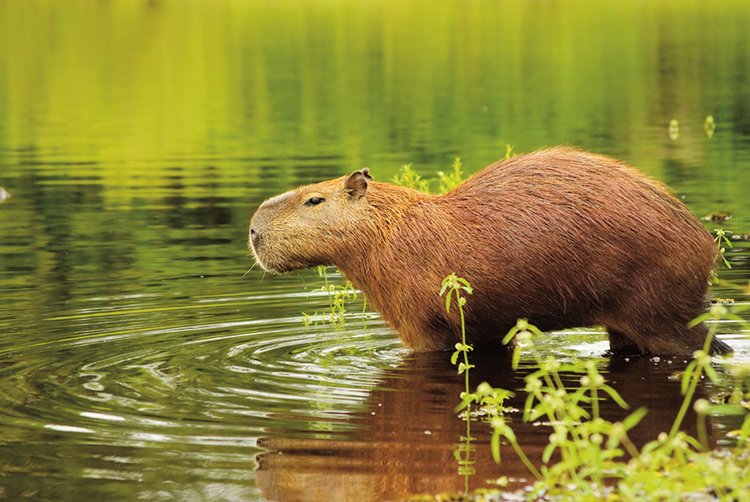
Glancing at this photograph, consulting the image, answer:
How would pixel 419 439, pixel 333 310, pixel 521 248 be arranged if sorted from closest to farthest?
pixel 419 439 < pixel 521 248 < pixel 333 310

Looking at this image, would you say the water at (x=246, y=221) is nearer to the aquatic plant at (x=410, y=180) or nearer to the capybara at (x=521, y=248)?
the capybara at (x=521, y=248)

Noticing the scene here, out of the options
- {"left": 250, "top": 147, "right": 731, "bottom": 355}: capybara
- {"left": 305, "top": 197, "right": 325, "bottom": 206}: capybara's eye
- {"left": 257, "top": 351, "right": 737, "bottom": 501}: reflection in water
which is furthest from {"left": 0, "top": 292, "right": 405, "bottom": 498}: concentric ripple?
{"left": 305, "top": 197, "right": 325, "bottom": 206}: capybara's eye

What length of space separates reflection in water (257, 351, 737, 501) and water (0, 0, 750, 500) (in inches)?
0.9

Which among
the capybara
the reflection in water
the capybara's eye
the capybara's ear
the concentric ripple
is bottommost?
the reflection in water

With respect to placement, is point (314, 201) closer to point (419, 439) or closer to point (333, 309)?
point (333, 309)

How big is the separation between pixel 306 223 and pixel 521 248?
146cm

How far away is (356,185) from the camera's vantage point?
9711 mm

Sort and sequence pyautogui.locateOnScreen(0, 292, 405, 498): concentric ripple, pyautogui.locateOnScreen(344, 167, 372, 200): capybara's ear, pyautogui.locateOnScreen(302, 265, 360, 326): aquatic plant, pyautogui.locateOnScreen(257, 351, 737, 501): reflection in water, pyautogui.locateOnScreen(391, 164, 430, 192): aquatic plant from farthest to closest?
pyautogui.locateOnScreen(391, 164, 430, 192): aquatic plant → pyautogui.locateOnScreen(302, 265, 360, 326): aquatic plant → pyautogui.locateOnScreen(344, 167, 372, 200): capybara's ear → pyautogui.locateOnScreen(0, 292, 405, 498): concentric ripple → pyautogui.locateOnScreen(257, 351, 737, 501): reflection in water

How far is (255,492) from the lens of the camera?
660 centimetres

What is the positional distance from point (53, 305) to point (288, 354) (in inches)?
110

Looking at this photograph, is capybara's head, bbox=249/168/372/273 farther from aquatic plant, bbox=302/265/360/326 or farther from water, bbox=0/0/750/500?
water, bbox=0/0/750/500

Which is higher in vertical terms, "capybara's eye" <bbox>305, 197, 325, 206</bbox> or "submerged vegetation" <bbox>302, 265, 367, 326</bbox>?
"capybara's eye" <bbox>305, 197, 325, 206</bbox>

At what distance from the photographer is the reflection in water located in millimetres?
6648

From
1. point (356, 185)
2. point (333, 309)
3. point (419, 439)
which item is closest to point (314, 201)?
point (356, 185)
